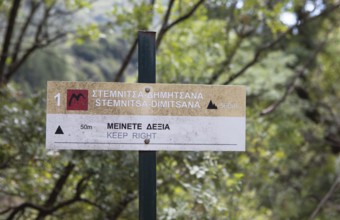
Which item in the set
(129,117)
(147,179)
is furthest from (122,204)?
(129,117)

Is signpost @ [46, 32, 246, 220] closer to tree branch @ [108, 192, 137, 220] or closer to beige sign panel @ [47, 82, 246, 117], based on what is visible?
beige sign panel @ [47, 82, 246, 117]

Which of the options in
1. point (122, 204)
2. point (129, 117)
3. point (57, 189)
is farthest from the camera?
point (57, 189)

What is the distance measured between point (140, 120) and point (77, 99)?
1.10 feet

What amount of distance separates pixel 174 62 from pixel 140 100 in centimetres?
469

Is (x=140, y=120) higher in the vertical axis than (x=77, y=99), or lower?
lower

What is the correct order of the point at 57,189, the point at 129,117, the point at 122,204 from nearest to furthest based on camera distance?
the point at 129,117 < the point at 122,204 < the point at 57,189

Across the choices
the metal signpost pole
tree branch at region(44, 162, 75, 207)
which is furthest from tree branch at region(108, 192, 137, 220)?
Answer: the metal signpost pole

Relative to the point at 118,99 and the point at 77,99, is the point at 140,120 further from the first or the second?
the point at 77,99

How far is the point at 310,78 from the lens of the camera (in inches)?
523

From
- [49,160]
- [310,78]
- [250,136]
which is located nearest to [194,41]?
[250,136]

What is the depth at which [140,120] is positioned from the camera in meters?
2.62

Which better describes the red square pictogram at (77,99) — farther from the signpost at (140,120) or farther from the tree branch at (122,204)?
the tree branch at (122,204)

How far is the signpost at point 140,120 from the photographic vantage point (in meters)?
2.60

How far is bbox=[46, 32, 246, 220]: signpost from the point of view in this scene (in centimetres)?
260
